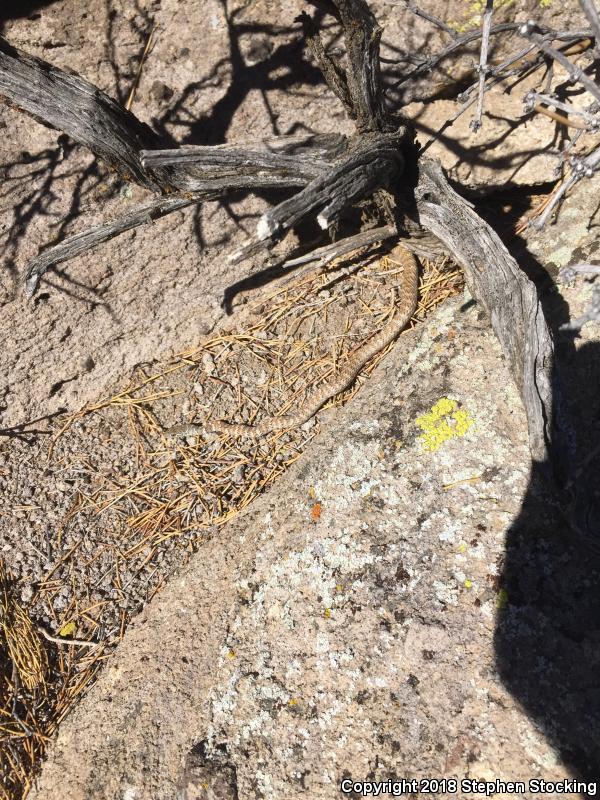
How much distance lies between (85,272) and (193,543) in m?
1.42

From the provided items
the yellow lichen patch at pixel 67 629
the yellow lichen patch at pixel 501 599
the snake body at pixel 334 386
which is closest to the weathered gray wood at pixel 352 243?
the snake body at pixel 334 386

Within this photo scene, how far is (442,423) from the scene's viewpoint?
2.44 m

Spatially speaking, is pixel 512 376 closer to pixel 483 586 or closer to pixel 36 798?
pixel 483 586

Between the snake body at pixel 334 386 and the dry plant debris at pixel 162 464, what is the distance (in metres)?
0.04

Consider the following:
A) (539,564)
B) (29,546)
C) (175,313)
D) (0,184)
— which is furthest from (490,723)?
(0,184)

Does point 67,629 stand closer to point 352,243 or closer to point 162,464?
point 162,464

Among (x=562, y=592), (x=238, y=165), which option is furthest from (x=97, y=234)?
(x=562, y=592)

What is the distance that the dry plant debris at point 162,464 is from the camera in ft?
8.57

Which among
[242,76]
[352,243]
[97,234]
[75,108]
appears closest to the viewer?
[75,108]

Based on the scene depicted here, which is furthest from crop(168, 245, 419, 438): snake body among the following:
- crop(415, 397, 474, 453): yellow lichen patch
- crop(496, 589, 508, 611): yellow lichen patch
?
crop(496, 589, 508, 611): yellow lichen patch

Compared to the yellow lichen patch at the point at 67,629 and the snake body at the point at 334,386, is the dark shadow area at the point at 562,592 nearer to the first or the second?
the snake body at the point at 334,386

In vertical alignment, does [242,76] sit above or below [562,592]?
above

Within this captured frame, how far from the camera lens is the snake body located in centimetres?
287

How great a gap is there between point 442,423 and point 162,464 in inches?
55.0
